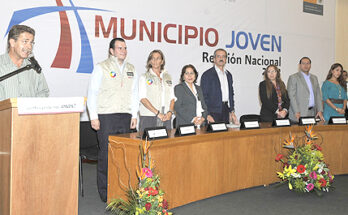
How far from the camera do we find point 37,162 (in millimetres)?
1874

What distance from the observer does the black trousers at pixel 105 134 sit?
136 inches

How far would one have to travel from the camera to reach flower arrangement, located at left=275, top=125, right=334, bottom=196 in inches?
149

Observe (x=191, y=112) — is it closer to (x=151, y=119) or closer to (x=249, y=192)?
(x=151, y=119)

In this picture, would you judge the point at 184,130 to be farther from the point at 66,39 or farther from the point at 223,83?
the point at 66,39

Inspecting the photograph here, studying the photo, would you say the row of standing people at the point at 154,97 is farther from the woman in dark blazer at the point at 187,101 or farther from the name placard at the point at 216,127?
the name placard at the point at 216,127

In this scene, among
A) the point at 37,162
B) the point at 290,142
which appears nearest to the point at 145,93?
the point at 290,142

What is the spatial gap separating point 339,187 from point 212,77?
177cm

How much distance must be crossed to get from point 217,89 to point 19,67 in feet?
7.93

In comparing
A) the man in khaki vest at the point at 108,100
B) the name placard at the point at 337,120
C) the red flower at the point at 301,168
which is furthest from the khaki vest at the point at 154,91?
the name placard at the point at 337,120

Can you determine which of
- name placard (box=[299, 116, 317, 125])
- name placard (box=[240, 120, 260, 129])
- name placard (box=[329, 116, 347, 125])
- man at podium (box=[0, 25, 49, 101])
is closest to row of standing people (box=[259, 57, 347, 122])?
name placard (box=[299, 116, 317, 125])

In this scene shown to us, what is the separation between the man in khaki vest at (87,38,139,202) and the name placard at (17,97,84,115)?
4.66ft

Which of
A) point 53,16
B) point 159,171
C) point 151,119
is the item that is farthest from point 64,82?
point 159,171

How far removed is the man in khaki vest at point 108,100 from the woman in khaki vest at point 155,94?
0.94 ft

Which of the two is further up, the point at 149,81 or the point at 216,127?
the point at 149,81
